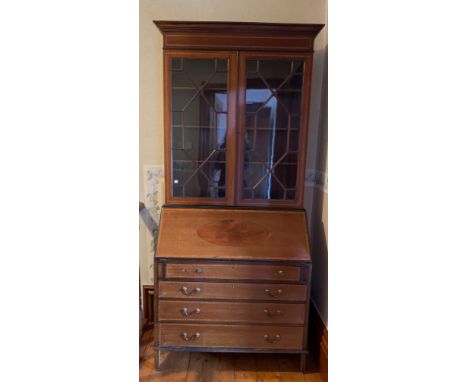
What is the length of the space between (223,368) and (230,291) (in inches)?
18.6

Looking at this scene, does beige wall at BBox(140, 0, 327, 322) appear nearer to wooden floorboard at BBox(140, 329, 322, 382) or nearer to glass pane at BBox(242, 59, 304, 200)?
glass pane at BBox(242, 59, 304, 200)

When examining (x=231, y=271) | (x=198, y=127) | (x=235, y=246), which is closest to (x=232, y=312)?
(x=231, y=271)

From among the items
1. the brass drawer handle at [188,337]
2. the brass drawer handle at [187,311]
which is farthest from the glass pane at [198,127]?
the brass drawer handle at [188,337]

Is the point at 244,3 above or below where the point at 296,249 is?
above

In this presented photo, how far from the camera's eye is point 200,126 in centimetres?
168

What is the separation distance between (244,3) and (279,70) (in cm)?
53

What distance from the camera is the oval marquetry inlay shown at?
152 centimetres

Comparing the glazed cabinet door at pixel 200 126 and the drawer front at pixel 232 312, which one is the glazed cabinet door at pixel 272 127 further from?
the drawer front at pixel 232 312

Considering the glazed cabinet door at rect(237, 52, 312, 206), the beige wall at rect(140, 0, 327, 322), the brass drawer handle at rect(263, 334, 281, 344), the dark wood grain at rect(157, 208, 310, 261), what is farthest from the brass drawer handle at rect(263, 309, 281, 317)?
the beige wall at rect(140, 0, 327, 322)

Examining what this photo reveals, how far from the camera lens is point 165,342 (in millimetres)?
1524

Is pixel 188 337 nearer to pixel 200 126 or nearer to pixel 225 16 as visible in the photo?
pixel 200 126
